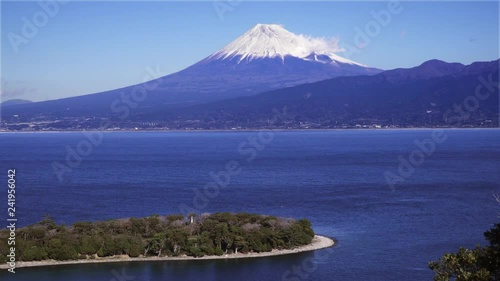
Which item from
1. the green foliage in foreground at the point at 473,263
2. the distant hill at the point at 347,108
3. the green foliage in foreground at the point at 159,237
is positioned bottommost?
the green foliage in foreground at the point at 159,237

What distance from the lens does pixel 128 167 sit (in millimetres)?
42312

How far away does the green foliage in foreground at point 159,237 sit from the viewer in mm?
16719

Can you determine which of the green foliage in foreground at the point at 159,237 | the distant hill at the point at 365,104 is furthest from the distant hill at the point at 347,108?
the green foliage in foreground at the point at 159,237

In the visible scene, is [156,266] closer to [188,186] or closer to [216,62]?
[188,186]

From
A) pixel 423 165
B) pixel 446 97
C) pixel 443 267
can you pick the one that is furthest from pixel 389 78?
pixel 443 267

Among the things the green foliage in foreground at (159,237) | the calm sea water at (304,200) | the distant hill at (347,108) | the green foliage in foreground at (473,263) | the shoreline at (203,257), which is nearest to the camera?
the green foliage in foreground at (473,263)

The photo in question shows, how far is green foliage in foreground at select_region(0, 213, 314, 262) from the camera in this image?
1672 cm

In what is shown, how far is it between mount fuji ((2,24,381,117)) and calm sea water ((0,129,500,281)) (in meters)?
64.1

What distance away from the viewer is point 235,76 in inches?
4902

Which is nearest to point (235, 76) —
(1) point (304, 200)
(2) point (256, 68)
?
(2) point (256, 68)

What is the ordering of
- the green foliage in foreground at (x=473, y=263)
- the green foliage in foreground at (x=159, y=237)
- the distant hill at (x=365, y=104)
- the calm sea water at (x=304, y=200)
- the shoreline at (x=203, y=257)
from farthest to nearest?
the distant hill at (x=365, y=104) → the green foliage in foreground at (x=159, y=237) → the shoreline at (x=203, y=257) → the calm sea water at (x=304, y=200) → the green foliage in foreground at (x=473, y=263)

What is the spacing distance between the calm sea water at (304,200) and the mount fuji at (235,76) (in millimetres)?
64070

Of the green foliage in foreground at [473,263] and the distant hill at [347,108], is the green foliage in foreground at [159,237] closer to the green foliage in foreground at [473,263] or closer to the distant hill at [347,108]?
the green foliage in foreground at [473,263]

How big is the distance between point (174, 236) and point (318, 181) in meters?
16.2
